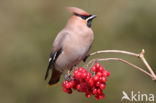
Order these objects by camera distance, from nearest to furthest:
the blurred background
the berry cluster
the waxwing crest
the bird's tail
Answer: the berry cluster → the waxwing crest → the bird's tail → the blurred background

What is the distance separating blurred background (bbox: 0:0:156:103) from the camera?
509 centimetres

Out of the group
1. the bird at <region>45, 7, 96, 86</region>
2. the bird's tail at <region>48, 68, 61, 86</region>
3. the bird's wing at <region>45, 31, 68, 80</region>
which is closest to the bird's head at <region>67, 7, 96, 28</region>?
the bird at <region>45, 7, 96, 86</region>

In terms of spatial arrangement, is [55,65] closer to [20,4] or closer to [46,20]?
[46,20]

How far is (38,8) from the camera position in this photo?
243 inches

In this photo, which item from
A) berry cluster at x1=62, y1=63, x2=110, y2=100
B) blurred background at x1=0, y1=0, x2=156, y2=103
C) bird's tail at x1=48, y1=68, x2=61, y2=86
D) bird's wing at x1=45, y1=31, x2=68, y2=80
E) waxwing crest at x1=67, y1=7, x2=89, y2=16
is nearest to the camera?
berry cluster at x1=62, y1=63, x2=110, y2=100

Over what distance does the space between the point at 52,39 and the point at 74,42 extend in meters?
1.71

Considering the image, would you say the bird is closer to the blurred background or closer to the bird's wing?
the bird's wing

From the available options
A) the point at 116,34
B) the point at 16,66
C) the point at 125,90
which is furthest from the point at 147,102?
the point at 16,66

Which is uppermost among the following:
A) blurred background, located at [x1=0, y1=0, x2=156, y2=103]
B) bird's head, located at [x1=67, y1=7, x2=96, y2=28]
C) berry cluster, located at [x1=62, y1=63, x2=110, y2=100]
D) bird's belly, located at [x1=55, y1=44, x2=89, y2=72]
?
bird's head, located at [x1=67, y1=7, x2=96, y2=28]

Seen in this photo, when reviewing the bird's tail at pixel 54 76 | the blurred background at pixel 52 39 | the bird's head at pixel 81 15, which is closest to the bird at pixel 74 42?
the bird's head at pixel 81 15

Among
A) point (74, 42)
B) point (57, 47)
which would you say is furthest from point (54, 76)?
point (74, 42)

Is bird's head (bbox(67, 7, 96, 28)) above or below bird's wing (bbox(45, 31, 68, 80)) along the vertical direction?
above

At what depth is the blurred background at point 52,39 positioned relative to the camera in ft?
→ 16.7

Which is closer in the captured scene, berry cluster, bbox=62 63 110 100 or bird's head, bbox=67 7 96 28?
berry cluster, bbox=62 63 110 100
